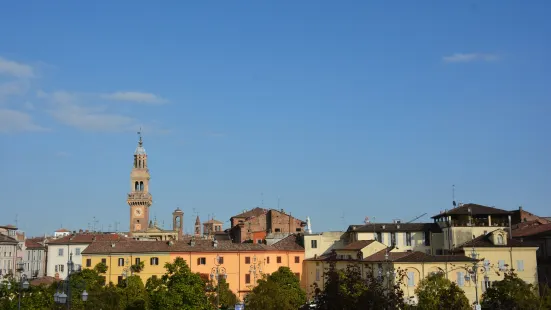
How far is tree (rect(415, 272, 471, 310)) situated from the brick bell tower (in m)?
95.4

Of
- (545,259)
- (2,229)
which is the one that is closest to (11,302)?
(545,259)

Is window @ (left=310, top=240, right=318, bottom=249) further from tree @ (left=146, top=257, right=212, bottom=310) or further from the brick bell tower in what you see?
the brick bell tower

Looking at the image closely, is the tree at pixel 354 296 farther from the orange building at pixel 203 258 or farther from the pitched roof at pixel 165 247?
the pitched roof at pixel 165 247

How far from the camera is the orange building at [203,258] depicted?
86812 millimetres

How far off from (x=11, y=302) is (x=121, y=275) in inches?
1535

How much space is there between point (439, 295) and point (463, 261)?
13.7 meters

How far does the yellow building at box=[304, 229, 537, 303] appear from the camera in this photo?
2554 inches

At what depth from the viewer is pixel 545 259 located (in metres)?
73.9

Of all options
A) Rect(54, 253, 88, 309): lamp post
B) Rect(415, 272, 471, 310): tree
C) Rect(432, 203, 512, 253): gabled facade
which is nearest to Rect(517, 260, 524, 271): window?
Rect(432, 203, 512, 253): gabled facade

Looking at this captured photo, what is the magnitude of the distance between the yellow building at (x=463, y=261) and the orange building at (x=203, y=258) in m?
14.3

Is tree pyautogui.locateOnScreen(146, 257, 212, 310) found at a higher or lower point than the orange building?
lower

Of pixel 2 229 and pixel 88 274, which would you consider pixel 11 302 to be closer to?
pixel 88 274

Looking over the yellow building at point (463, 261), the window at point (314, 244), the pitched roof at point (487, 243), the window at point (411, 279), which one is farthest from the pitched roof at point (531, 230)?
the window at point (314, 244)

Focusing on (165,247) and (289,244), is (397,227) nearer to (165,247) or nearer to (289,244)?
(289,244)
